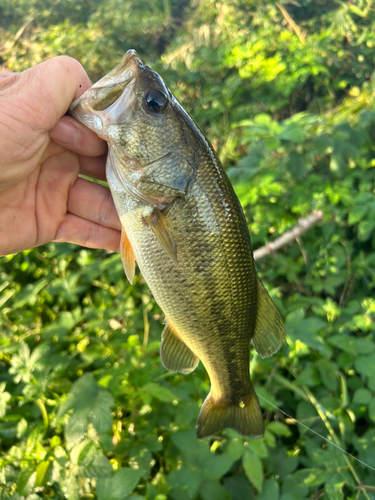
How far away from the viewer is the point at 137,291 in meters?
2.76

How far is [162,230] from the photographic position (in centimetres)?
137

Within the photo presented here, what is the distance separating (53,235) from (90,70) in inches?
151

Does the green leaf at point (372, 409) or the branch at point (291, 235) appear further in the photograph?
the branch at point (291, 235)

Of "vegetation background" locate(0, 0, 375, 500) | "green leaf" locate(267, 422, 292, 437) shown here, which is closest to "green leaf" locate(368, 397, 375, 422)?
"vegetation background" locate(0, 0, 375, 500)

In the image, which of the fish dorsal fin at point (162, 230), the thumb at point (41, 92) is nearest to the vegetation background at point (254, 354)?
the fish dorsal fin at point (162, 230)

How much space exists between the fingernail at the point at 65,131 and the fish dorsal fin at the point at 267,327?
3.75 feet

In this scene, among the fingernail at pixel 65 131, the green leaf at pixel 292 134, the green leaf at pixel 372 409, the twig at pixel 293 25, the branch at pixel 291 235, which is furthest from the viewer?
the twig at pixel 293 25

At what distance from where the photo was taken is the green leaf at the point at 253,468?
156 centimetres

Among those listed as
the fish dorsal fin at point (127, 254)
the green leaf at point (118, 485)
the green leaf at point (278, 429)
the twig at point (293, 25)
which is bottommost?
the green leaf at point (278, 429)

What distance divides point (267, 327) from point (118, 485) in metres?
0.95

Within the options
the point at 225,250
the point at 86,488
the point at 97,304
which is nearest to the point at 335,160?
the point at 225,250

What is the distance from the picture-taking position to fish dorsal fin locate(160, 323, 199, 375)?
1649 mm

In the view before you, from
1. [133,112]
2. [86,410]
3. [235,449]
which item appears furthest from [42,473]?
[133,112]

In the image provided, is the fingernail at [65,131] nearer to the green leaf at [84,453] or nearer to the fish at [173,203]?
the fish at [173,203]
